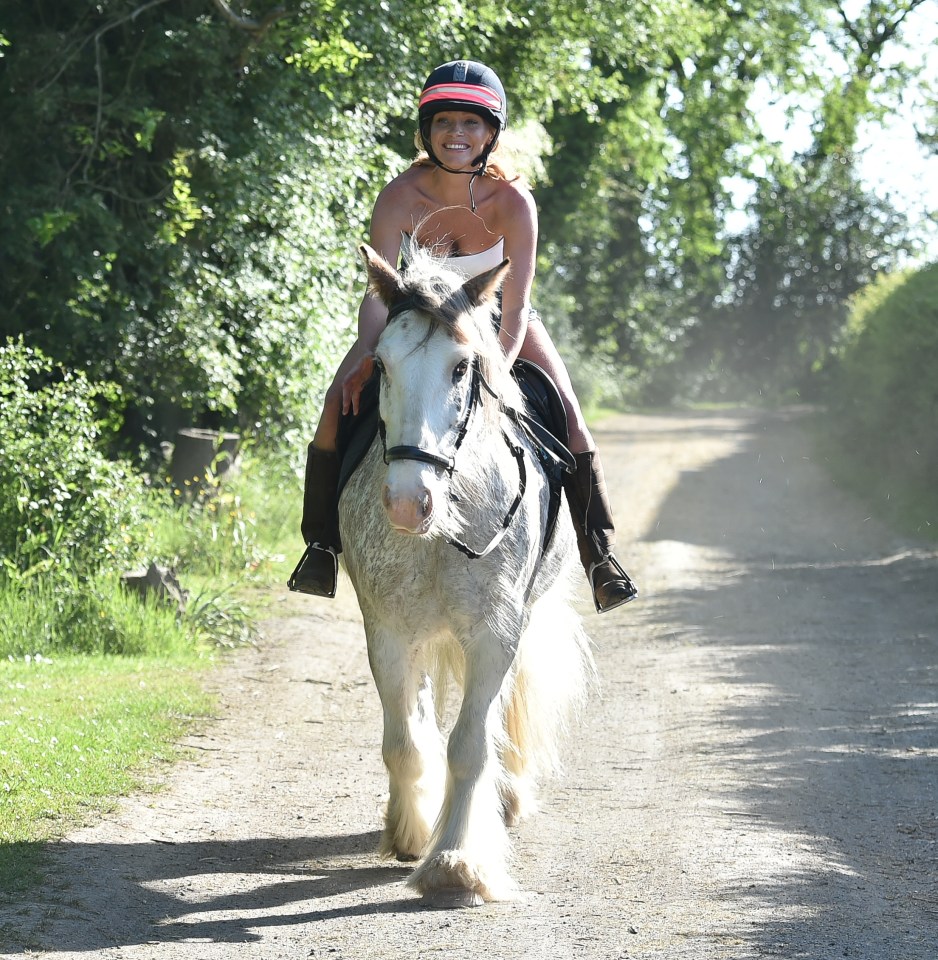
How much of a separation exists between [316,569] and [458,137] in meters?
2.06

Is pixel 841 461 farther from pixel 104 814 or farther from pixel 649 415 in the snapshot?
pixel 649 415

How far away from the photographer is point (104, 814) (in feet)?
19.2

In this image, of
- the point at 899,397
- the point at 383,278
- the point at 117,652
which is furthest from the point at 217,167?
the point at 899,397

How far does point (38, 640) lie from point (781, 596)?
7.13 metres

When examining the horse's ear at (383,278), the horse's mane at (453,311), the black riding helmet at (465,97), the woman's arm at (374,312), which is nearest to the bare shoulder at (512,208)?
the black riding helmet at (465,97)

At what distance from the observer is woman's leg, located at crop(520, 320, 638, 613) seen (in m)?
6.07

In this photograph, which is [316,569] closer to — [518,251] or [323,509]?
[323,509]

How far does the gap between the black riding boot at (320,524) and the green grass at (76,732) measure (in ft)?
4.79

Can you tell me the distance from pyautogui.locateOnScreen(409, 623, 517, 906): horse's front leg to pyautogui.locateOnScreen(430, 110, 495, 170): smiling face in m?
2.05

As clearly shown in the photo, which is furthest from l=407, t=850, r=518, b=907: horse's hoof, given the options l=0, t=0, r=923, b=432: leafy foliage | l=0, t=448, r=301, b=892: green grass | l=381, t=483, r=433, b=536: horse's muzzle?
l=0, t=0, r=923, b=432: leafy foliage

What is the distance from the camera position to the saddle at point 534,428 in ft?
18.0

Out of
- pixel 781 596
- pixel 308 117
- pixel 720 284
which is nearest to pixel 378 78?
pixel 308 117

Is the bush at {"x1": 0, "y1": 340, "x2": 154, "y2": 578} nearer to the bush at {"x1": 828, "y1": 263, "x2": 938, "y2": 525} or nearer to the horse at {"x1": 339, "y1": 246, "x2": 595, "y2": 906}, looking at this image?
the horse at {"x1": 339, "y1": 246, "x2": 595, "y2": 906}

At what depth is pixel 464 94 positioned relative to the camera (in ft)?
18.1
